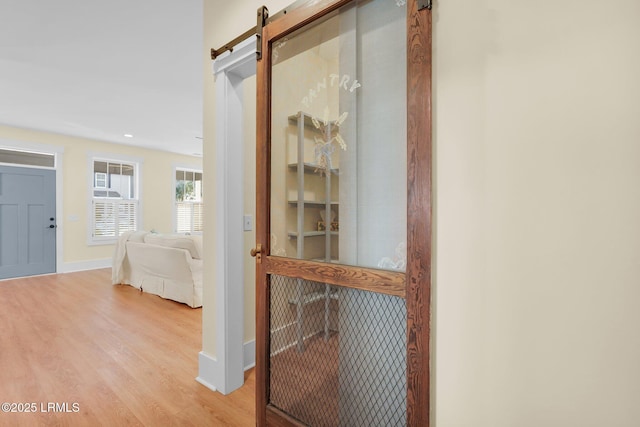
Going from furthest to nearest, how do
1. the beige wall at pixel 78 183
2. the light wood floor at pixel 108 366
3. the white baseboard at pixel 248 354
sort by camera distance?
the beige wall at pixel 78 183 < the white baseboard at pixel 248 354 < the light wood floor at pixel 108 366

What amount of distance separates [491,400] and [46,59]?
14.4 feet

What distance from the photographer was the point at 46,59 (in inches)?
118

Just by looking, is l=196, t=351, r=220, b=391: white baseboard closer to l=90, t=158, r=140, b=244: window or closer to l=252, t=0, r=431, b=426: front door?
l=252, t=0, r=431, b=426: front door

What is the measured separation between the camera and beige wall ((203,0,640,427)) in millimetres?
756

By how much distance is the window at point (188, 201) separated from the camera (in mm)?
7664

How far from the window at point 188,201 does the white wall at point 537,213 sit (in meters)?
7.70

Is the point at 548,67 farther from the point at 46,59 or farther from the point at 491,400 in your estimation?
the point at 46,59

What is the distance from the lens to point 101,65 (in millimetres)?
3129

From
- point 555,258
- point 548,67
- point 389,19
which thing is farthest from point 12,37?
point 555,258

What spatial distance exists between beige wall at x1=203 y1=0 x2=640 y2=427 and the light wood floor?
140 cm

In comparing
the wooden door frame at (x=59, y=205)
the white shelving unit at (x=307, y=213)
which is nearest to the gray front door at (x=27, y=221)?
the wooden door frame at (x=59, y=205)

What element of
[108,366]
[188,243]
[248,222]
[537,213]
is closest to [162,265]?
[188,243]

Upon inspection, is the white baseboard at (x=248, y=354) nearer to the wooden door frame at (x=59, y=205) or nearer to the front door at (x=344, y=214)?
the front door at (x=344, y=214)

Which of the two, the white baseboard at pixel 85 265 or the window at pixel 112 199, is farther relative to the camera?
the window at pixel 112 199
